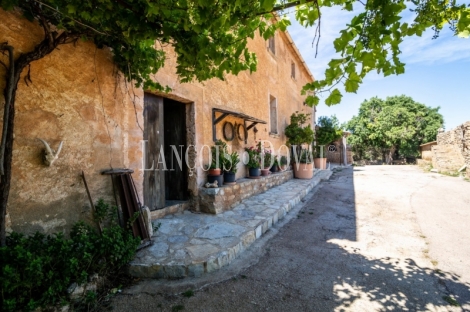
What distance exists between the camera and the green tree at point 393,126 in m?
22.7

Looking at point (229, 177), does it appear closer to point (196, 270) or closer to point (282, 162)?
→ point (196, 270)

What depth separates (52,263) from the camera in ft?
5.99

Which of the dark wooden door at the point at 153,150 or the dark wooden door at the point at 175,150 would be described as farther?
the dark wooden door at the point at 175,150

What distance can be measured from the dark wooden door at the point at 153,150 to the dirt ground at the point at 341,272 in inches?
65.9

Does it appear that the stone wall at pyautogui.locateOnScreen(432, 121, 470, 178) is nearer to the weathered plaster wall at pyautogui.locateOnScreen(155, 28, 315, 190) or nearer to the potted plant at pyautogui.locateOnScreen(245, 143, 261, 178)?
the weathered plaster wall at pyautogui.locateOnScreen(155, 28, 315, 190)

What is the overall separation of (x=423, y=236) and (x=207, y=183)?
3.90 m

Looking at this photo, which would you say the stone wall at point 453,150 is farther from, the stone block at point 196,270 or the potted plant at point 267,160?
the stone block at point 196,270

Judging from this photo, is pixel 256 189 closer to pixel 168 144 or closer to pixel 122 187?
pixel 168 144

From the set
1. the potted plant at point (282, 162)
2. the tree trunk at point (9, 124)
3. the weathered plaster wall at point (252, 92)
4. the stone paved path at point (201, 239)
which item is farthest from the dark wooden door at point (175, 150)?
the potted plant at point (282, 162)

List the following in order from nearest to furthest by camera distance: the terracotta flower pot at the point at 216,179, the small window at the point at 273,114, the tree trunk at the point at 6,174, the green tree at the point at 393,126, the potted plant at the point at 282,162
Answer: the tree trunk at the point at 6,174, the terracotta flower pot at the point at 216,179, the potted plant at the point at 282,162, the small window at the point at 273,114, the green tree at the point at 393,126

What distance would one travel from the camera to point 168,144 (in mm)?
4520

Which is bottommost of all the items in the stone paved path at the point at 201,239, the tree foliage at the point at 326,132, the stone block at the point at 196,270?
the stone block at the point at 196,270

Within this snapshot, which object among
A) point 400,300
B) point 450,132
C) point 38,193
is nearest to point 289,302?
point 400,300

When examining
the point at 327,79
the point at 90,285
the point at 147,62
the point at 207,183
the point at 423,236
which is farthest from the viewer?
the point at 207,183
